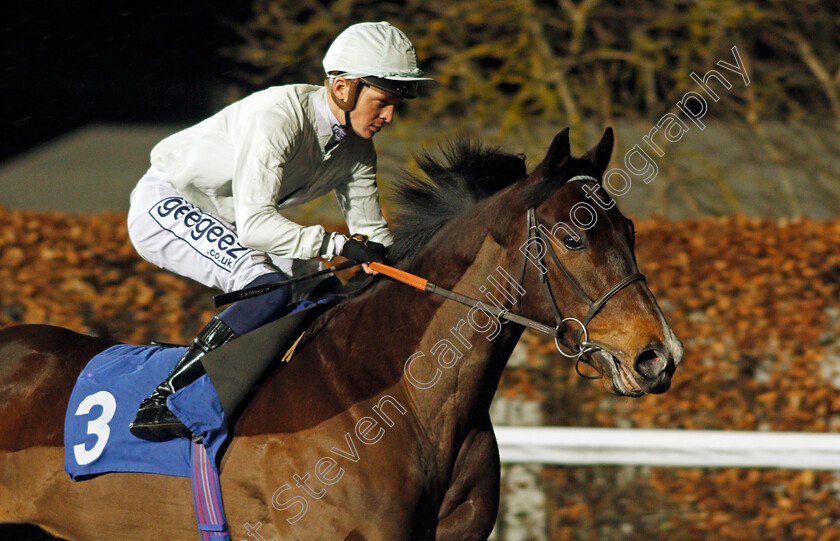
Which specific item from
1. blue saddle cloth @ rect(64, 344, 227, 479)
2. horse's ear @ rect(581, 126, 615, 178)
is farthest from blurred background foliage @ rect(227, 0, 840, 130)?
blue saddle cloth @ rect(64, 344, 227, 479)

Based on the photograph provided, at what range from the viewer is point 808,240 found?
4586mm

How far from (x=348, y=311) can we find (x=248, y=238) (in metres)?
0.39

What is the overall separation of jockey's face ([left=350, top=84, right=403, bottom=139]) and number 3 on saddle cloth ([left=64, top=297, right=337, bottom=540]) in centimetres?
58

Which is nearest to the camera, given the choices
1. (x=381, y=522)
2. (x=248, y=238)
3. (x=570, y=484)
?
(x=381, y=522)

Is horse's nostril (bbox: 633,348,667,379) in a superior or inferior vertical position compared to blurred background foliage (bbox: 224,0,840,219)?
superior

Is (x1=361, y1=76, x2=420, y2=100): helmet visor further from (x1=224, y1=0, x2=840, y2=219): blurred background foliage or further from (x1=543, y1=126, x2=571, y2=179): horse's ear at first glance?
(x1=224, y1=0, x2=840, y2=219): blurred background foliage

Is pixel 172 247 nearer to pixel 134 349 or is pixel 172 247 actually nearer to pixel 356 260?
pixel 134 349

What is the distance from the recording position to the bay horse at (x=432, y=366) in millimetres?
2271

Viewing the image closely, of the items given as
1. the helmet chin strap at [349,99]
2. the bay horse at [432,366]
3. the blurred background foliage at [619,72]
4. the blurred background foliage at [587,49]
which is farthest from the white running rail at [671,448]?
the blurred background foliage at [587,49]

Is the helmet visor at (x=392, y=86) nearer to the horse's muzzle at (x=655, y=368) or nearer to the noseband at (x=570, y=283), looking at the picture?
the noseband at (x=570, y=283)

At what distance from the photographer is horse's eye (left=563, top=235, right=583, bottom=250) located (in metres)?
2.27

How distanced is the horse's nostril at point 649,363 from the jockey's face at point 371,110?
3.62ft

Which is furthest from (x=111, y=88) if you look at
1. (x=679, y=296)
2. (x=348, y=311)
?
(x=348, y=311)

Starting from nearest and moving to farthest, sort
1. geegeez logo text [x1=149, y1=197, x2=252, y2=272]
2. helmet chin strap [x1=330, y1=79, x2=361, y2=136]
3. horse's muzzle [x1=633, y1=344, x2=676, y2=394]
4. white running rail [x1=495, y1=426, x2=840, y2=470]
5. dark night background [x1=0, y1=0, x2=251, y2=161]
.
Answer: horse's muzzle [x1=633, y1=344, x2=676, y2=394] → helmet chin strap [x1=330, y1=79, x2=361, y2=136] → geegeez logo text [x1=149, y1=197, x2=252, y2=272] → white running rail [x1=495, y1=426, x2=840, y2=470] → dark night background [x1=0, y1=0, x2=251, y2=161]
